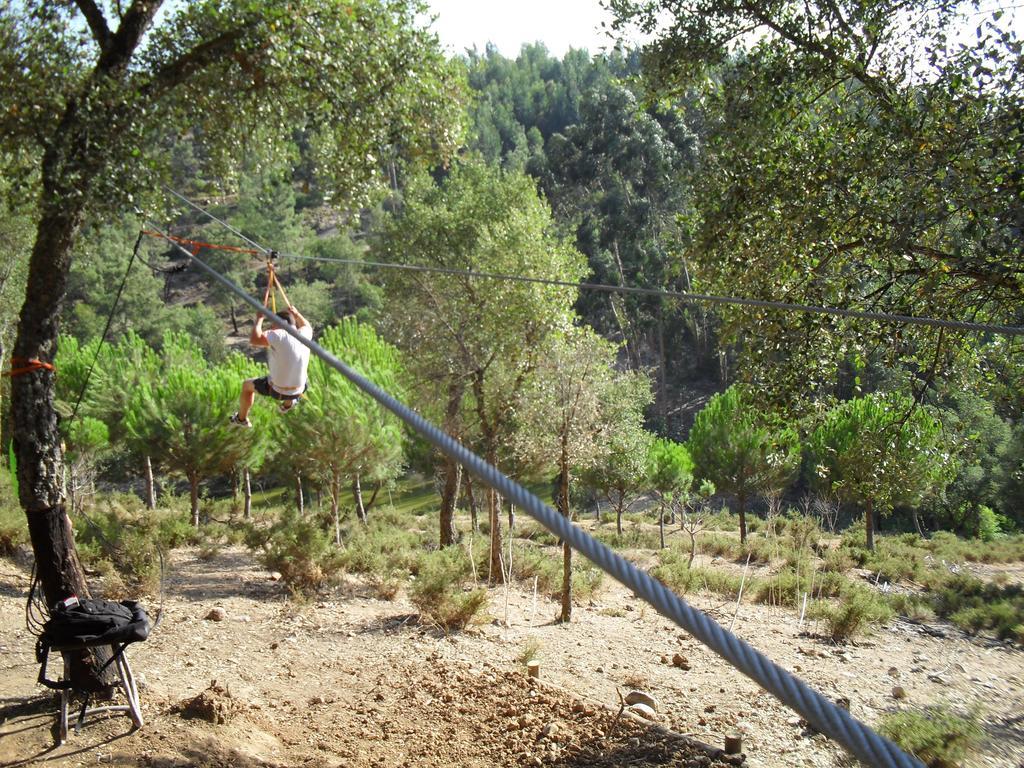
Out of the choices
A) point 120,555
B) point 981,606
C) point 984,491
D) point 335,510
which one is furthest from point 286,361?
point 984,491

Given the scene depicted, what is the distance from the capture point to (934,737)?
6.03 meters

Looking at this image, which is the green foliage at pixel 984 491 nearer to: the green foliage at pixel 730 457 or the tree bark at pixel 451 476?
the green foliage at pixel 730 457

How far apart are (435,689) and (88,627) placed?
2908 mm

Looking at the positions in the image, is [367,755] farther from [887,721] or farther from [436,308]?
[436,308]

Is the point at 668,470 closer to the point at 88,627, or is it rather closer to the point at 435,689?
the point at 435,689

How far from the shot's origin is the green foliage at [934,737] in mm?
5863

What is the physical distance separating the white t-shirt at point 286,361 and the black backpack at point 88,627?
268 centimetres

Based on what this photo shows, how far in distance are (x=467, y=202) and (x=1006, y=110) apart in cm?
1533

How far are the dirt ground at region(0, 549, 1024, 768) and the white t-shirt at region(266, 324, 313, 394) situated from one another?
255 cm

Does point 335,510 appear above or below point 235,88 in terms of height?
below

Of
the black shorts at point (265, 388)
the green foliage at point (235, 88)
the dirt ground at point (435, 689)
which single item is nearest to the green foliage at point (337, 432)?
the dirt ground at point (435, 689)

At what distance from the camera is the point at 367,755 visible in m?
5.55

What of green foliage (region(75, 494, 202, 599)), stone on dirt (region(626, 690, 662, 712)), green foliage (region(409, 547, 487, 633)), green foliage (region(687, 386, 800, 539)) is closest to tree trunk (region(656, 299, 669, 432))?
green foliage (region(687, 386, 800, 539))

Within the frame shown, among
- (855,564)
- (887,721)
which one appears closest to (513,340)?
(887,721)
